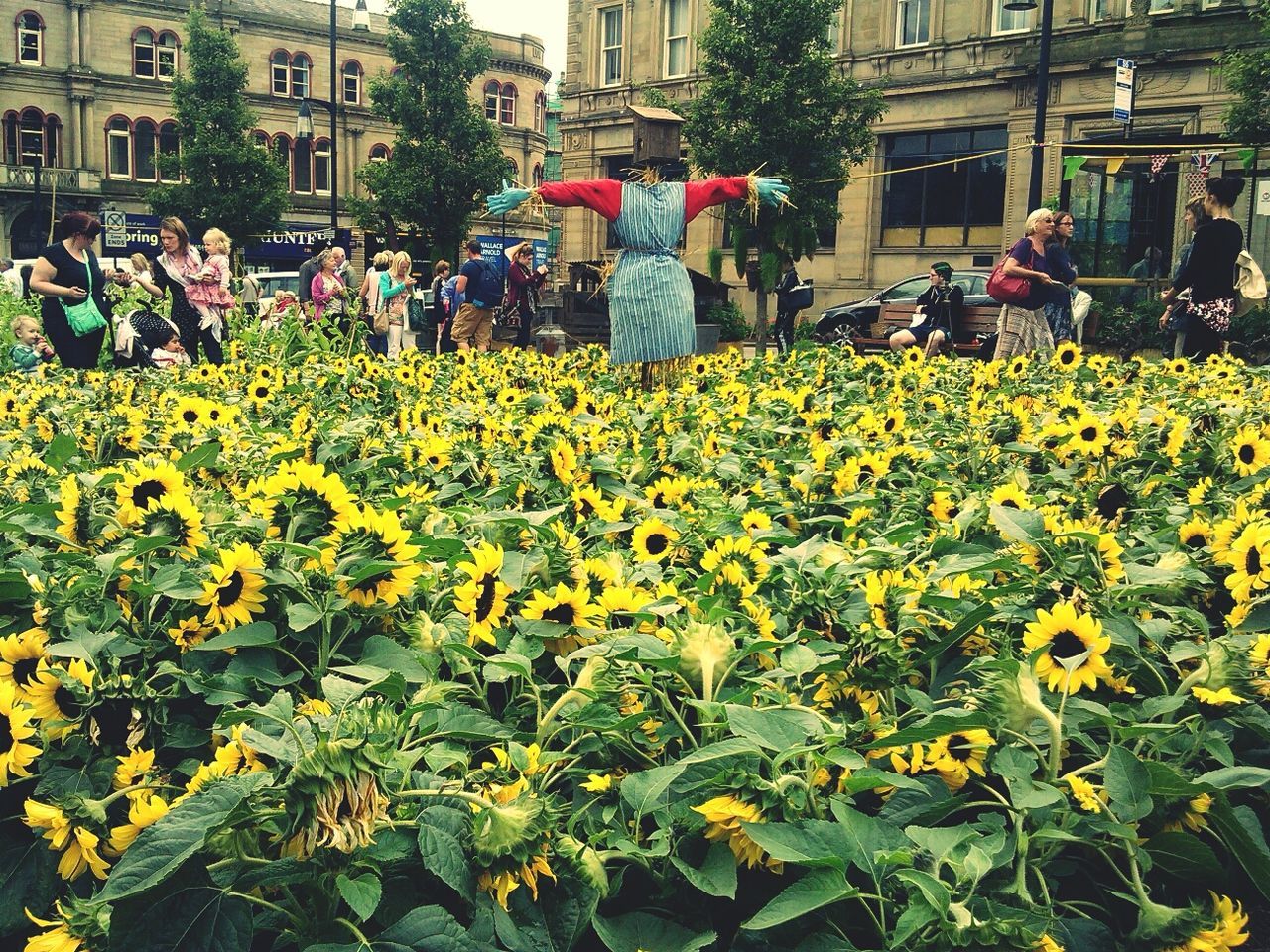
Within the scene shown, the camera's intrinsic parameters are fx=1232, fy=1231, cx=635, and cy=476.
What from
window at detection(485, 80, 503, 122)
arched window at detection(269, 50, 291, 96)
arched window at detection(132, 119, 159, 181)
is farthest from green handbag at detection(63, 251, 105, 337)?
window at detection(485, 80, 503, 122)

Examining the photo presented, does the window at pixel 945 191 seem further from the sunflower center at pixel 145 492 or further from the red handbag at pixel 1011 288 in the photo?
the sunflower center at pixel 145 492

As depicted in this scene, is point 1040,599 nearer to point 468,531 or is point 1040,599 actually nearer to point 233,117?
point 468,531

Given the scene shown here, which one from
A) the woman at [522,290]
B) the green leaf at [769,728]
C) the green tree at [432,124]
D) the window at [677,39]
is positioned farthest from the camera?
the green tree at [432,124]

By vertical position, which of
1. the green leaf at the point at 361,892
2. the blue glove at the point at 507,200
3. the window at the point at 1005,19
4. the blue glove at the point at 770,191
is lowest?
the green leaf at the point at 361,892

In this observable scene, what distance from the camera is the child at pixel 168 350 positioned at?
10188mm

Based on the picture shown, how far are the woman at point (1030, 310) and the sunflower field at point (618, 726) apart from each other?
6.38 meters

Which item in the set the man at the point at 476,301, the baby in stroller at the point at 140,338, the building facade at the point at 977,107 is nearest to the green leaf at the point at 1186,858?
the baby in stroller at the point at 140,338

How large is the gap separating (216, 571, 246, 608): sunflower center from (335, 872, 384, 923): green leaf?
0.69 m

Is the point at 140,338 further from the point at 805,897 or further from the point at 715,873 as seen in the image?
the point at 805,897

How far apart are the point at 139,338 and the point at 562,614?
9302 millimetres

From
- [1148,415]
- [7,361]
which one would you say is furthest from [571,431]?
[7,361]

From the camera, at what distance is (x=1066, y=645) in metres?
1.83

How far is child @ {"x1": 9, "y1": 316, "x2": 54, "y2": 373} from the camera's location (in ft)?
33.4

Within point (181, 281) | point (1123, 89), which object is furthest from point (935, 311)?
point (181, 281)
